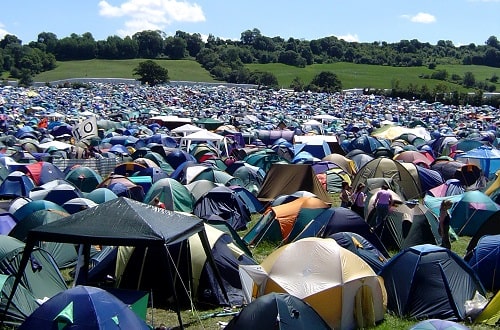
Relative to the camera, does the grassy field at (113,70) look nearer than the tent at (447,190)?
No

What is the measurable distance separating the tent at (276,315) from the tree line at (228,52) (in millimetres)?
104372

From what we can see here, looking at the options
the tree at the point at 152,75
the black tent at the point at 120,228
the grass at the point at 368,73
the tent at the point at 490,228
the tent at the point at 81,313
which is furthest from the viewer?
the grass at the point at 368,73

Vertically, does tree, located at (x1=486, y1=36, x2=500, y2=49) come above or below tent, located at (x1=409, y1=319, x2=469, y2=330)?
above

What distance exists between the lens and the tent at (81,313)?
716 cm

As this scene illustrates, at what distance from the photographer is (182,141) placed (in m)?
31.9

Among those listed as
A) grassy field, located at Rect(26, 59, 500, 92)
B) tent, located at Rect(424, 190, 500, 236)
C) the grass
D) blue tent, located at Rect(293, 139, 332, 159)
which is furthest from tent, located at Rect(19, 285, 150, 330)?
the grass

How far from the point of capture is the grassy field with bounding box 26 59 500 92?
11329cm

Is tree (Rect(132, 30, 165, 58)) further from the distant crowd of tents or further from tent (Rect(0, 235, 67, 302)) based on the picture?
tent (Rect(0, 235, 67, 302))

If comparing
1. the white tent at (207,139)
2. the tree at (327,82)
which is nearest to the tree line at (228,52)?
the tree at (327,82)

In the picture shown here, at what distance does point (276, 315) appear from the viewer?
7.52 meters

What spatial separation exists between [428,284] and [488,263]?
177 cm

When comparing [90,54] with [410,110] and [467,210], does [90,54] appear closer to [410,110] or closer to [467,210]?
[410,110]

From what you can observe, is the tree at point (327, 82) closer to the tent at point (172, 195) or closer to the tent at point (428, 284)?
the tent at point (172, 195)

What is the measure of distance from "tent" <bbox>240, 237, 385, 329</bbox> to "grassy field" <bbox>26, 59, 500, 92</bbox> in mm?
99460
